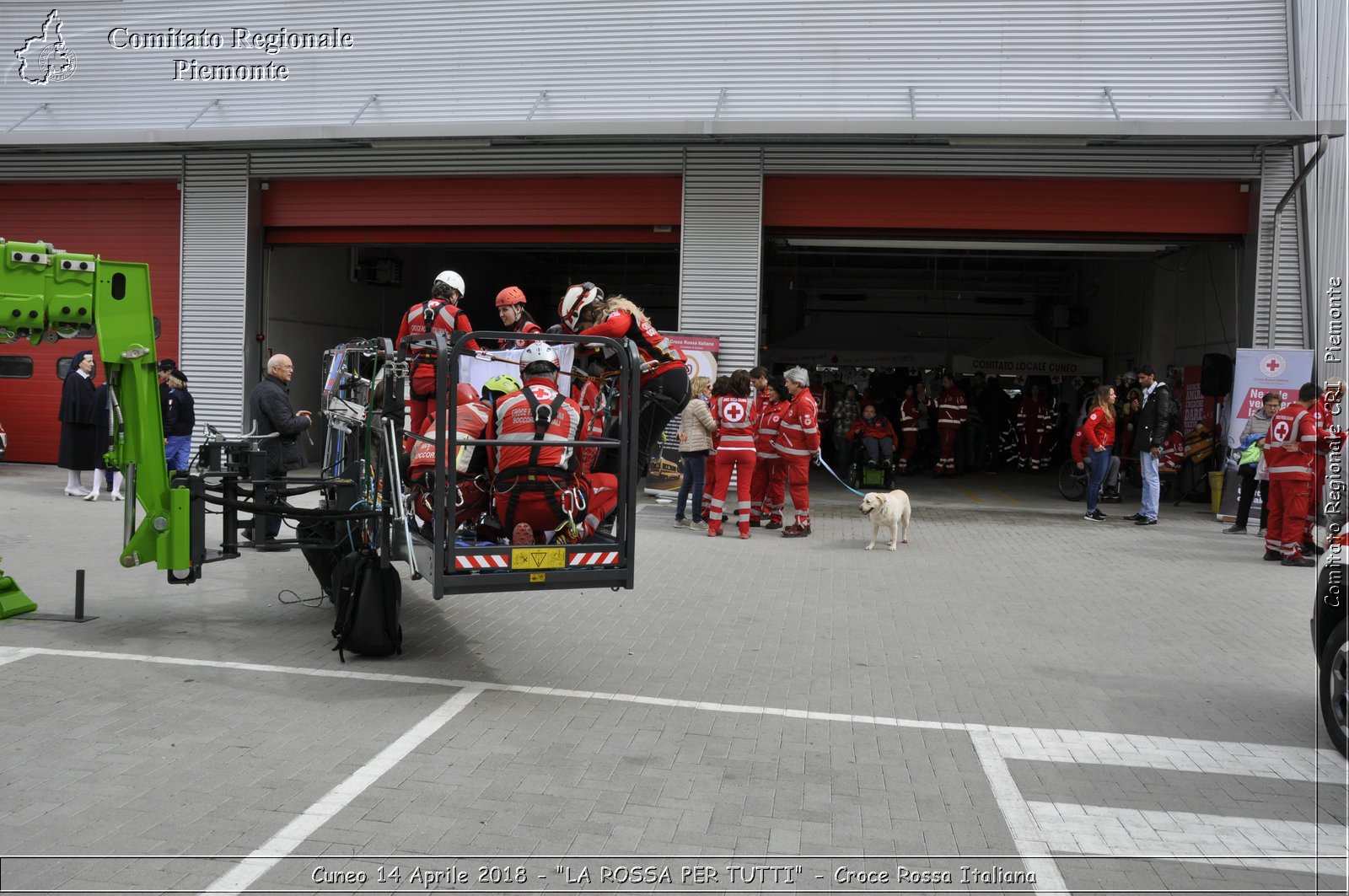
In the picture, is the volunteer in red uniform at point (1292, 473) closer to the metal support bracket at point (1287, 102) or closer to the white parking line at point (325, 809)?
the metal support bracket at point (1287, 102)

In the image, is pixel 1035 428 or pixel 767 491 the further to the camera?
pixel 1035 428

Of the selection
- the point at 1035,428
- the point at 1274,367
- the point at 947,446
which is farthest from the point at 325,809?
the point at 1035,428

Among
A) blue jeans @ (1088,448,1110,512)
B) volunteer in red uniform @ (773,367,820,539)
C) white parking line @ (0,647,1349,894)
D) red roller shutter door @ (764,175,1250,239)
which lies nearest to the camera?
white parking line @ (0,647,1349,894)

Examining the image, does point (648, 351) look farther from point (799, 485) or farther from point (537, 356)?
point (799, 485)

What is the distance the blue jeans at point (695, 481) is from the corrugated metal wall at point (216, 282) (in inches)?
338

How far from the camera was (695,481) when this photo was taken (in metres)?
14.0

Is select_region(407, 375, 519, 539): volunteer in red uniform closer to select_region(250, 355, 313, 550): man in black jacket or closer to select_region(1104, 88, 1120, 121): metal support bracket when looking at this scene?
select_region(250, 355, 313, 550): man in black jacket

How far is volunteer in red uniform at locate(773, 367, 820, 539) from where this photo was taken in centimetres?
1288

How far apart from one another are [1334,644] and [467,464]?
501 centimetres

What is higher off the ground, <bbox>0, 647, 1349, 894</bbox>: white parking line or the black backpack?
the black backpack

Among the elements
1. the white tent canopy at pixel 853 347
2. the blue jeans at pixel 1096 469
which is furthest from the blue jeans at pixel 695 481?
the white tent canopy at pixel 853 347

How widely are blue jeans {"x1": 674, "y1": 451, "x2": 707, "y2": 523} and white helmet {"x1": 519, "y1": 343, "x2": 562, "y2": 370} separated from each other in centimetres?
678

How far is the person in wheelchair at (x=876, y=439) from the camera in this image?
18656 millimetres

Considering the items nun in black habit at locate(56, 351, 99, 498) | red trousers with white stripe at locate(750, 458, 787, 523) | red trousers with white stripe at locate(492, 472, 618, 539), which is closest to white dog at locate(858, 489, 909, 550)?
red trousers with white stripe at locate(750, 458, 787, 523)
